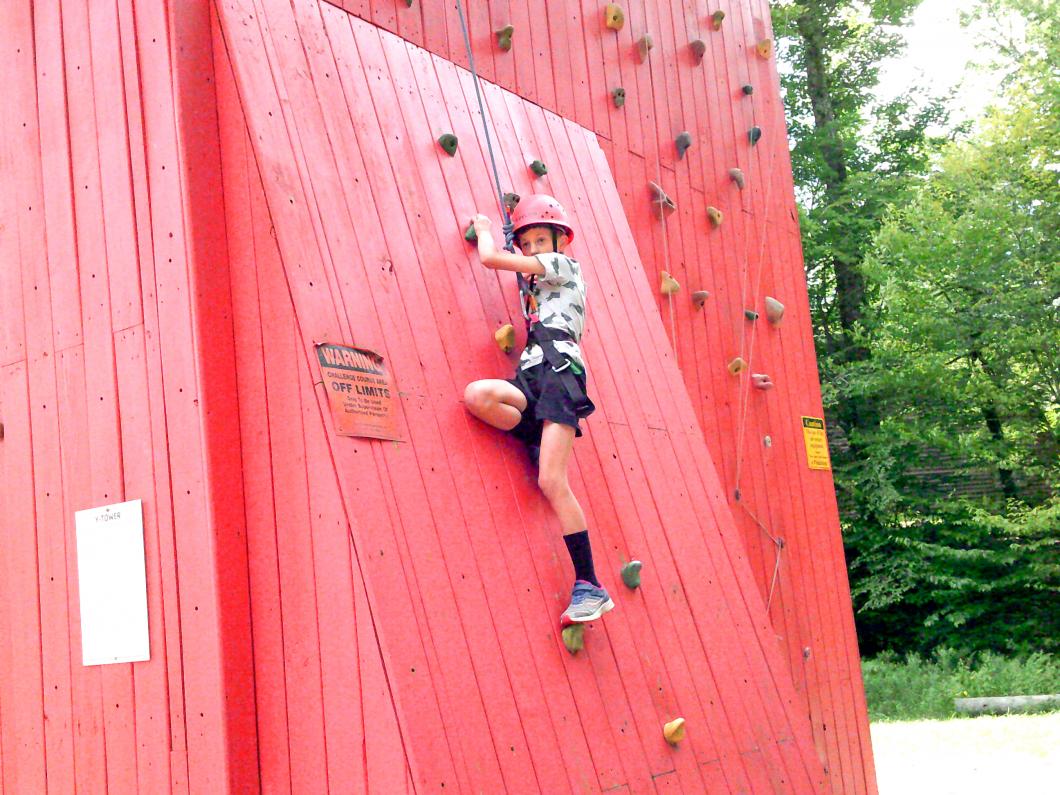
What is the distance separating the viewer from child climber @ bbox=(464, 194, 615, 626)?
4.26 metres

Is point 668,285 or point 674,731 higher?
point 668,285

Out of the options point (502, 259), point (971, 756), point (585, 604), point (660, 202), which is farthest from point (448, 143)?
point (971, 756)

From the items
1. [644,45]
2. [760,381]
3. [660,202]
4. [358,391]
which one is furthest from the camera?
[760,381]

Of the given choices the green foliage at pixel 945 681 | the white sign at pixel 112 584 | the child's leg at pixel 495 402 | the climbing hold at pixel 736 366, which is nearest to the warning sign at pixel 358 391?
the child's leg at pixel 495 402

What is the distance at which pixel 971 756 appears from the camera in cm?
935

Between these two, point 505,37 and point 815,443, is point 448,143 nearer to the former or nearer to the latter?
point 505,37

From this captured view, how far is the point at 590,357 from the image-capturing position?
5070 millimetres

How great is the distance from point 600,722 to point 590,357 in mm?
1598

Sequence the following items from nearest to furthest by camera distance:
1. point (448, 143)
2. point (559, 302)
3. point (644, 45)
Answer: point (559, 302) < point (448, 143) < point (644, 45)

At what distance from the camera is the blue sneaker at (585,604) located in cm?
418

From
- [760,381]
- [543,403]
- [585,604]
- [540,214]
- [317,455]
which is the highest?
[540,214]

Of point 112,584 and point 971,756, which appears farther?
point 971,756

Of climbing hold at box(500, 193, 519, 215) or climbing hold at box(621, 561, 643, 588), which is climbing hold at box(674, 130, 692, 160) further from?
climbing hold at box(621, 561, 643, 588)

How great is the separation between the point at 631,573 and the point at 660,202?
2876 mm
